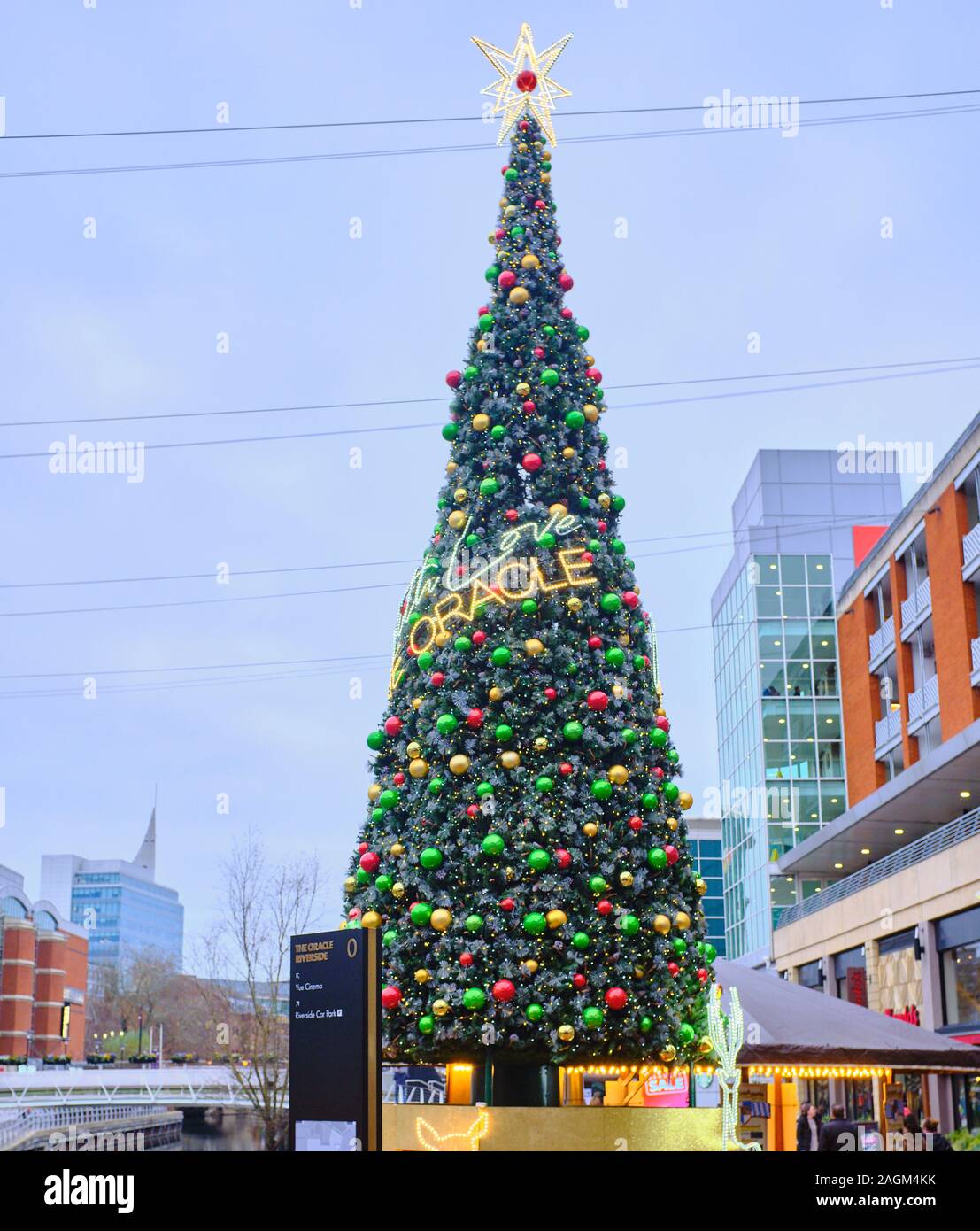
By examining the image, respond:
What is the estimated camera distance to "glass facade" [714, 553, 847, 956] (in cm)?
5619

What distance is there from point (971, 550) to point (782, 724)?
25.7m

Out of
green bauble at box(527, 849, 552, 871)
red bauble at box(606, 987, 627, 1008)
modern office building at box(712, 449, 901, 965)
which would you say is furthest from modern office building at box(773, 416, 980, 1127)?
green bauble at box(527, 849, 552, 871)

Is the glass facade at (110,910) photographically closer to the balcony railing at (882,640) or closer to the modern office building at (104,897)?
the modern office building at (104,897)

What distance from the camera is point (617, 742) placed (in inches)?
499

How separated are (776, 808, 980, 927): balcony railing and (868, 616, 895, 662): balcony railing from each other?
6679 millimetres

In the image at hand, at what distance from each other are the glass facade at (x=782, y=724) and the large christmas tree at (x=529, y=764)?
142ft

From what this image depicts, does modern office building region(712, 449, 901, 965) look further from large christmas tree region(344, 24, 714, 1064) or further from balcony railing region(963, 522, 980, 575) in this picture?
large christmas tree region(344, 24, 714, 1064)

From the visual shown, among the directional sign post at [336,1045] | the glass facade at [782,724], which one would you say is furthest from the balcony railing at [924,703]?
the directional sign post at [336,1045]

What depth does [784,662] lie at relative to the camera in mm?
57281

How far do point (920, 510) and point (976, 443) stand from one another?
15.6 ft

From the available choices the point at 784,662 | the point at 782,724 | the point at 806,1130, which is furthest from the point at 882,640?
the point at 806,1130

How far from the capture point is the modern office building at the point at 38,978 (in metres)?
71.7

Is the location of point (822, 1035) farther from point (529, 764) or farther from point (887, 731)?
point (887, 731)
